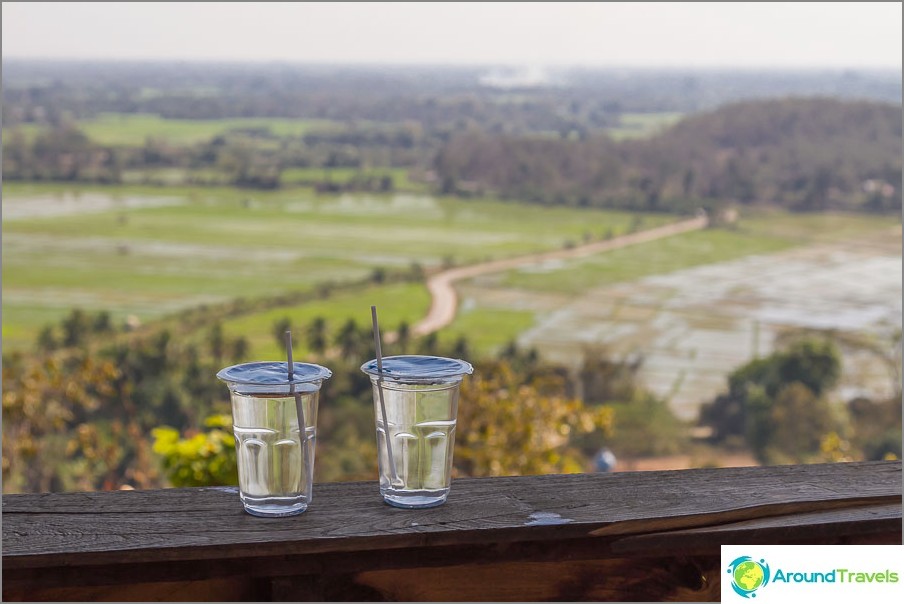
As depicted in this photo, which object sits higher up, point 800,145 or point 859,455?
point 800,145

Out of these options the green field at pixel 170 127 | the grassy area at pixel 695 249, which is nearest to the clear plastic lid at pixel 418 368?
the green field at pixel 170 127

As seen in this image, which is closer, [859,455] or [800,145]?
[859,455]

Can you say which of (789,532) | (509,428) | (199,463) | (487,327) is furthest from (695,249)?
(789,532)

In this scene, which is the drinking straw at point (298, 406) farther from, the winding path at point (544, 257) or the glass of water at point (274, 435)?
the winding path at point (544, 257)

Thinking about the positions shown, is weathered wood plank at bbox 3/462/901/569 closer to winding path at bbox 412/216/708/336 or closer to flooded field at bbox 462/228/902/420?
flooded field at bbox 462/228/902/420

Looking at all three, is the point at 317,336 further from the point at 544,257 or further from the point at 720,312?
the point at 720,312

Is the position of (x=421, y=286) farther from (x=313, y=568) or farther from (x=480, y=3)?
(x=313, y=568)

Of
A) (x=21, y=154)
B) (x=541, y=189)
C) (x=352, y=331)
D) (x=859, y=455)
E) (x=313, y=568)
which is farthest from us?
(x=541, y=189)

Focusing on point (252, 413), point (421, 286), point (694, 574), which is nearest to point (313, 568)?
point (252, 413)
